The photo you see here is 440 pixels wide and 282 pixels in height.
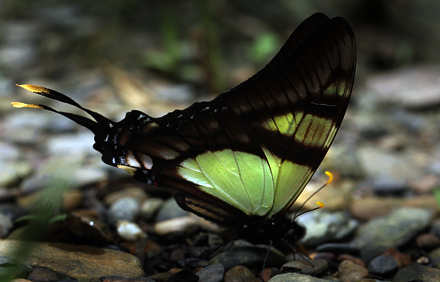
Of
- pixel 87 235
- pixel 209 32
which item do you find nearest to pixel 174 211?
pixel 87 235

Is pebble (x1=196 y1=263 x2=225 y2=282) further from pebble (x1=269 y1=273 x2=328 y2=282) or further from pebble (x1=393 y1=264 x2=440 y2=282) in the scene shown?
pebble (x1=393 y1=264 x2=440 y2=282)

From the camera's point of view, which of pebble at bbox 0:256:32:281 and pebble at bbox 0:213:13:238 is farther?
pebble at bbox 0:213:13:238

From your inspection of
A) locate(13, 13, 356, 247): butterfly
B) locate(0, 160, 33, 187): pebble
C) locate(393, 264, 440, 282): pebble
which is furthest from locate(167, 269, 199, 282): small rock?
locate(0, 160, 33, 187): pebble

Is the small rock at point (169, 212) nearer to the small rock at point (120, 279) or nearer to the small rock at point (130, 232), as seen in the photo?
the small rock at point (130, 232)

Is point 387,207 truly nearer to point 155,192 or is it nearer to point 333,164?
point 333,164

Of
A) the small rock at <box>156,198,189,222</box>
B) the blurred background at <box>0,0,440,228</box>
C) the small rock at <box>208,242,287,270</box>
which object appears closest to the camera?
the small rock at <box>208,242,287,270</box>

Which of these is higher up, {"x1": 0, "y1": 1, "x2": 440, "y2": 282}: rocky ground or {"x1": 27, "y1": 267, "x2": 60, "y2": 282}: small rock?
{"x1": 0, "y1": 1, "x2": 440, "y2": 282}: rocky ground

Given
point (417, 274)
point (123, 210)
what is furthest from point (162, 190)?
point (417, 274)
